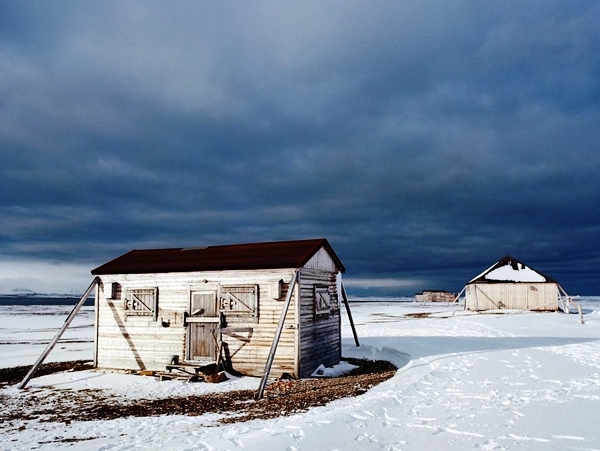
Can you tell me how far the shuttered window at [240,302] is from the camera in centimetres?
1759

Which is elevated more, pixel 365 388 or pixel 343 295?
pixel 343 295

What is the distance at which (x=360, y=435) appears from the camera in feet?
29.2

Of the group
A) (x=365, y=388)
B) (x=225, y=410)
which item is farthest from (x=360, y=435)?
(x=365, y=388)

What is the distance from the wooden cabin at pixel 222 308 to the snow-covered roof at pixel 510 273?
39.6m

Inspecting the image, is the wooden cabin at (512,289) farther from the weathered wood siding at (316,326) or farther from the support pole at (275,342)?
the support pole at (275,342)

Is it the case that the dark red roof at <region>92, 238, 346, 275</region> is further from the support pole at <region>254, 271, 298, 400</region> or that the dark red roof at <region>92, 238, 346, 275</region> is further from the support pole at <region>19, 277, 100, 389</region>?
the support pole at <region>254, 271, 298, 400</region>

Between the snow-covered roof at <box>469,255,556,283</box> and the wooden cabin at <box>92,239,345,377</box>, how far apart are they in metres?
39.6

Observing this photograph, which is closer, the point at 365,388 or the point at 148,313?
the point at 365,388

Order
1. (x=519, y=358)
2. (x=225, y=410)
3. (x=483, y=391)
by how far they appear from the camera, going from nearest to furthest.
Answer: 1. (x=225, y=410)
2. (x=483, y=391)
3. (x=519, y=358)

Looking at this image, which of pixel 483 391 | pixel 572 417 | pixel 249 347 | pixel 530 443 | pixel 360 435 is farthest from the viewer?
pixel 249 347

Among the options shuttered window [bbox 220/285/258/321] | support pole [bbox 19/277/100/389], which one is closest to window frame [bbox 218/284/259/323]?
shuttered window [bbox 220/285/258/321]

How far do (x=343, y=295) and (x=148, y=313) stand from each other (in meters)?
8.75

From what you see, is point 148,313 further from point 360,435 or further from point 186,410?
point 360,435

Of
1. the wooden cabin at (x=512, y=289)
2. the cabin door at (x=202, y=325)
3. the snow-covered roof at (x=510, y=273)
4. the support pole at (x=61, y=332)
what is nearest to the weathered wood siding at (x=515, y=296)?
the wooden cabin at (x=512, y=289)
